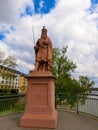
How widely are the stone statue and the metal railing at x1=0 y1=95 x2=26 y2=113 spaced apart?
9.97ft

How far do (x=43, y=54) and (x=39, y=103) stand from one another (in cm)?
186

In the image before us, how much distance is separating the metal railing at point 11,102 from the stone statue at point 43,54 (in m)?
3.04

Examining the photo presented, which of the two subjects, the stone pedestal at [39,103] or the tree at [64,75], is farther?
the tree at [64,75]

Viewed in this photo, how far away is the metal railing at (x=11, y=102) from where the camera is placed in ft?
33.9

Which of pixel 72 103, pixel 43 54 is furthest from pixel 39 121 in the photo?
pixel 72 103

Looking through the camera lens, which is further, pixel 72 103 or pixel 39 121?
pixel 72 103

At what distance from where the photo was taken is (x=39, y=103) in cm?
721

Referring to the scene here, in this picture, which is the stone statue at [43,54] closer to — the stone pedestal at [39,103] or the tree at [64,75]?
the stone pedestal at [39,103]

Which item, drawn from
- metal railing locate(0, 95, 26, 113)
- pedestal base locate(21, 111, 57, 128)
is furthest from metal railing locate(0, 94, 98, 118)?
pedestal base locate(21, 111, 57, 128)

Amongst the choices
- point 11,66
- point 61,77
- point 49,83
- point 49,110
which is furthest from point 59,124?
point 11,66

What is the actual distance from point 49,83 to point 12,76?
Result: 2166cm

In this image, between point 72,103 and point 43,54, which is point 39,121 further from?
point 72,103

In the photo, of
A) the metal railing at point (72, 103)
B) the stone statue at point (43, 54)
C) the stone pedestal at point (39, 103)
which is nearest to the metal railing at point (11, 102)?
the metal railing at point (72, 103)

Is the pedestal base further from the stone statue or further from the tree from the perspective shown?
the tree
